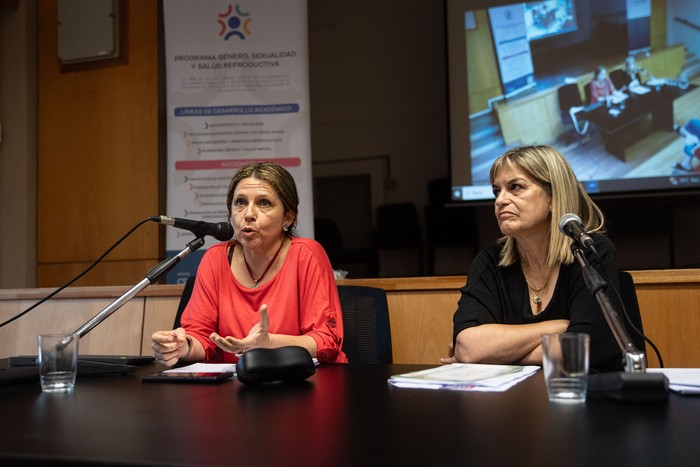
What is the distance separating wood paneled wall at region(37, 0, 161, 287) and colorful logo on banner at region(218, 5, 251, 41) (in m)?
0.64

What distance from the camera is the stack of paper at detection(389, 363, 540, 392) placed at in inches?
45.0

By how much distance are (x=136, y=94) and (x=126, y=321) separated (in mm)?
2316

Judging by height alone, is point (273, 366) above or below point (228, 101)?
below

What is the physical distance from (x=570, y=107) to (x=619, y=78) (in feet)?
1.09

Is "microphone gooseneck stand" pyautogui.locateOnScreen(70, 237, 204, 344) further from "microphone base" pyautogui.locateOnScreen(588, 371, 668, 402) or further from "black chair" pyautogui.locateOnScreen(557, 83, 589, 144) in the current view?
"black chair" pyautogui.locateOnScreen(557, 83, 589, 144)

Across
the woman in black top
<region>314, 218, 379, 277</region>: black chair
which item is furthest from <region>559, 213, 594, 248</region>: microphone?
<region>314, 218, 379, 277</region>: black chair

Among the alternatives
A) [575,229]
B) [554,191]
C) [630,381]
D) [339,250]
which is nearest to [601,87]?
[339,250]

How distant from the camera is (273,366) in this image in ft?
4.05

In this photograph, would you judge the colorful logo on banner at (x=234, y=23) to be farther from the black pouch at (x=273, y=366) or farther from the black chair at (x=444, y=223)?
the black pouch at (x=273, y=366)

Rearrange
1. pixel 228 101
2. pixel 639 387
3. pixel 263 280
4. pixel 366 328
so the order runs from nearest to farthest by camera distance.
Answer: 1. pixel 639 387
2. pixel 366 328
3. pixel 263 280
4. pixel 228 101

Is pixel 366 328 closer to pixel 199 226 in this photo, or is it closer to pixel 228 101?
pixel 199 226

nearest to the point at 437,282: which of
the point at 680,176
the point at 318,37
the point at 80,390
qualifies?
the point at 80,390

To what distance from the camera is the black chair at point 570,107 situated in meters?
4.43

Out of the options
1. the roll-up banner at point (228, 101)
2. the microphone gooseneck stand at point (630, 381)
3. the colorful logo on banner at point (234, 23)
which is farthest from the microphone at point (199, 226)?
the colorful logo on banner at point (234, 23)
